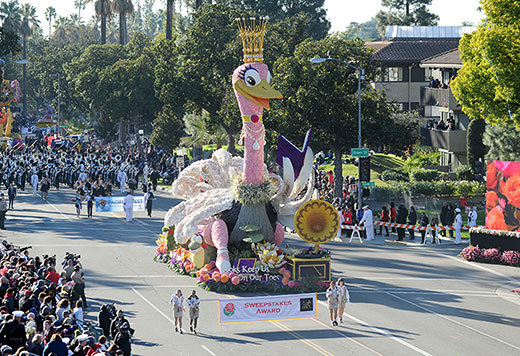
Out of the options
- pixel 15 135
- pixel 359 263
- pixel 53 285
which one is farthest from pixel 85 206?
pixel 15 135

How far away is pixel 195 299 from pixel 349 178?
28169mm

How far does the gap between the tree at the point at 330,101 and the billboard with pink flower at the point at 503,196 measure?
34.8 ft

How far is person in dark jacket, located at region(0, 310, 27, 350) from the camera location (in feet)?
56.3

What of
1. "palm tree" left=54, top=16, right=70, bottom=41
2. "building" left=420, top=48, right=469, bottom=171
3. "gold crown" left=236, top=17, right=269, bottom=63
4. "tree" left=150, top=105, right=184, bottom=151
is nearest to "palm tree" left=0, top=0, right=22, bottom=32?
"palm tree" left=54, top=16, right=70, bottom=41

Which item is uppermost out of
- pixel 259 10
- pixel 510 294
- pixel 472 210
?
pixel 259 10

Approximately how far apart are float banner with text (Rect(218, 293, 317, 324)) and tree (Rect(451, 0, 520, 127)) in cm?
1672

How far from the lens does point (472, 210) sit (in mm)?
39375

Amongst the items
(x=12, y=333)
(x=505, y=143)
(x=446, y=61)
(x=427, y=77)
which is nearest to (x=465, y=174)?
(x=505, y=143)

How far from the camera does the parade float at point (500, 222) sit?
32.9 m

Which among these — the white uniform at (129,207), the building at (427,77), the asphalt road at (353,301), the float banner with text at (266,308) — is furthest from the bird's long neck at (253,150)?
the building at (427,77)

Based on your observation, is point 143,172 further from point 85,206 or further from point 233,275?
point 233,275

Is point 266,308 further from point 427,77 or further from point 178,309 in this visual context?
point 427,77

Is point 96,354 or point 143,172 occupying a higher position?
point 143,172

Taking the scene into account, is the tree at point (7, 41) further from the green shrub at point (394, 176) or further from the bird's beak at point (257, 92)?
the bird's beak at point (257, 92)
